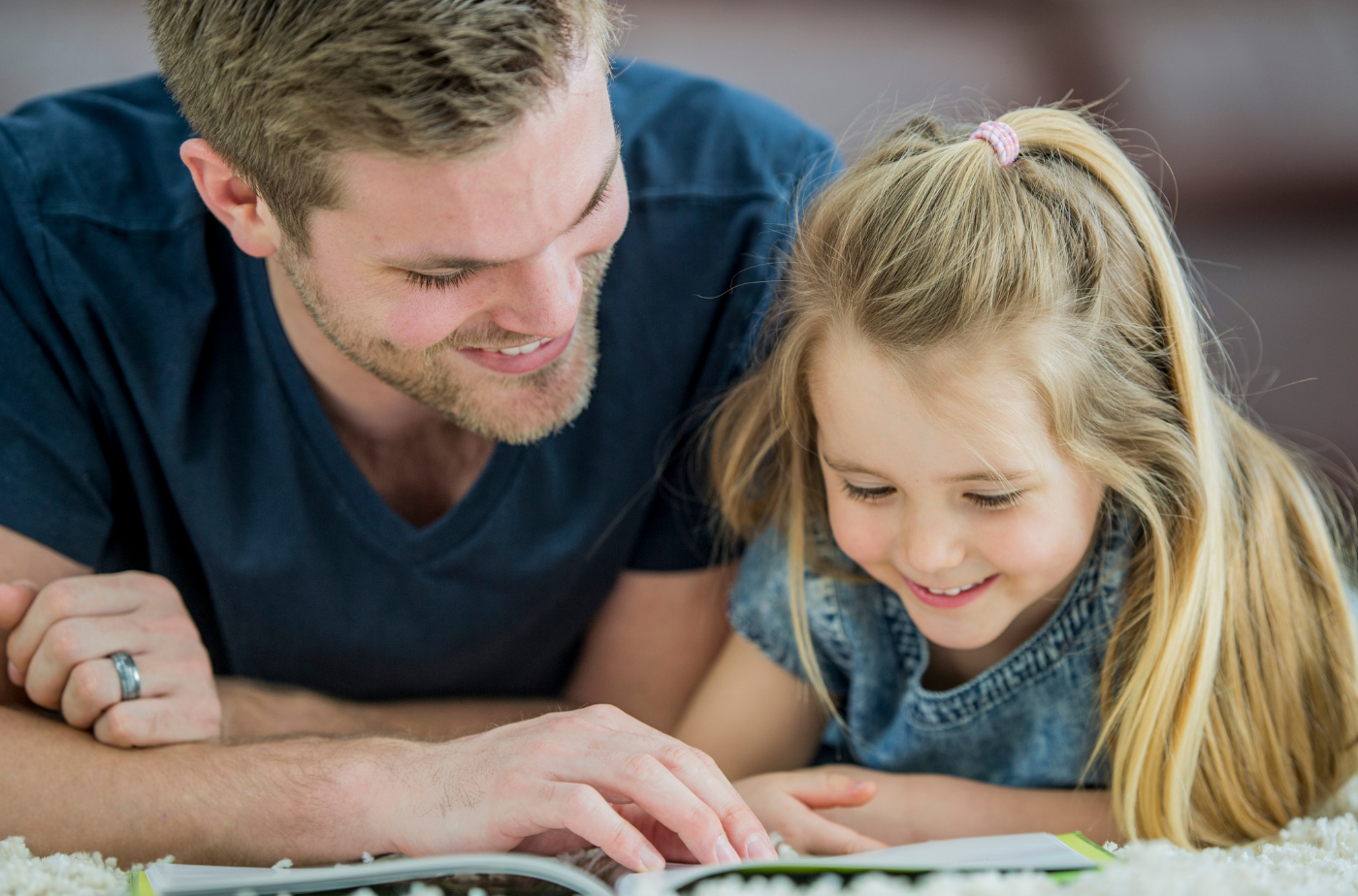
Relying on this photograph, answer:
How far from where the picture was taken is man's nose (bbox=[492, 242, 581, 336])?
84cm

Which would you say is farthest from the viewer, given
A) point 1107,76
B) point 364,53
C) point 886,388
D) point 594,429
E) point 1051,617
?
point 1107,76

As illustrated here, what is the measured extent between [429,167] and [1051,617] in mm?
639

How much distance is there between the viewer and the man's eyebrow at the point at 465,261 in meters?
0.82

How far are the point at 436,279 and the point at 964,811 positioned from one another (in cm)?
61

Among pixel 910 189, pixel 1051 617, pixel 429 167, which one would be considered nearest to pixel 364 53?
pixel 429 167

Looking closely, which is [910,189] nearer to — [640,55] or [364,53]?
[364,53]

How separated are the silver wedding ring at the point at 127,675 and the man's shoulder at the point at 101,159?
0.38 metres

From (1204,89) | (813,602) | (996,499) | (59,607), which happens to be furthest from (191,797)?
(1204,89)

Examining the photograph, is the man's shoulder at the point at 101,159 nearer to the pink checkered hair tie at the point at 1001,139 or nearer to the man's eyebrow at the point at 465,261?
the man's eyebrow at the point at 465,261

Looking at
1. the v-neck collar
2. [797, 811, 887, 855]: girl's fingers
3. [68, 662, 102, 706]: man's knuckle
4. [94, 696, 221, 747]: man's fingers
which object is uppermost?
the v-neck collar

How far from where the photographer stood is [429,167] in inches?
30.4

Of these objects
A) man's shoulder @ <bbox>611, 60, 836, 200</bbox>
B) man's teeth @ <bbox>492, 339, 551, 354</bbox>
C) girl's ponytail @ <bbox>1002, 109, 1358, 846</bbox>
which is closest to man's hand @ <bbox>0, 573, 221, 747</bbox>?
man's teeth @ <bbox>492, 339, 551, 354</bbox>

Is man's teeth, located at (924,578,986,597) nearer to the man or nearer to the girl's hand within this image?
the girl's hand

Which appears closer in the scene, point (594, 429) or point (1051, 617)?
point (1051, 617)
